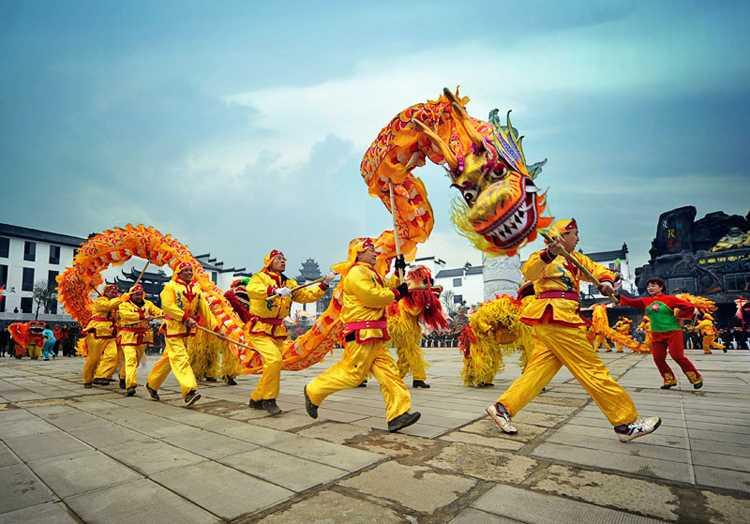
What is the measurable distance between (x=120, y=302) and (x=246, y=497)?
567 cm

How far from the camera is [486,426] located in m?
3.53

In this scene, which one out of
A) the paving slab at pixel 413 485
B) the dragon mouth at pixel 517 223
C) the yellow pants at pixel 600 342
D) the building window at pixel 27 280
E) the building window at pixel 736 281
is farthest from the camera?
the building window at pixel 27 280

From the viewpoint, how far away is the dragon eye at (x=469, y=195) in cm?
353

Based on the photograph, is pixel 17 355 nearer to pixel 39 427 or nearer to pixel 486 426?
pixel 39 427

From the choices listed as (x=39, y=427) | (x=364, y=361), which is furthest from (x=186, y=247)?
(x=364, y=361)

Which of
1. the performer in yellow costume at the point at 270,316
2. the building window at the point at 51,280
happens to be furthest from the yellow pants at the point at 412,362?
the building window at the point at 51,280

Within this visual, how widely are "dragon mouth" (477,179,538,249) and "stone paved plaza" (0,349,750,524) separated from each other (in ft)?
4.77

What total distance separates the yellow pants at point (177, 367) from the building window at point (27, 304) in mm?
34318

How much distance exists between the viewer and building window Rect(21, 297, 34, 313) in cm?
3138

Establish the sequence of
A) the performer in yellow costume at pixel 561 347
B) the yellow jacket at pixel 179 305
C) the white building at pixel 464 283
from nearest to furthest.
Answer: the performer in yellow costume at pixel 561 347, the yellow jacket at pixel 179 305, the white building at pixel 464 283

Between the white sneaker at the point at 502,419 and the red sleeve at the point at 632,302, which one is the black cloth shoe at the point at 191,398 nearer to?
the white sneaker at the point at 502,419

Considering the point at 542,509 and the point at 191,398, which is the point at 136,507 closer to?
the point at 542,509

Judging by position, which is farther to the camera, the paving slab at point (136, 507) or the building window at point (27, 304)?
the building window at point (27, 304)

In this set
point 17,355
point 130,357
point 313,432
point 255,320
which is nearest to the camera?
point 313,432
